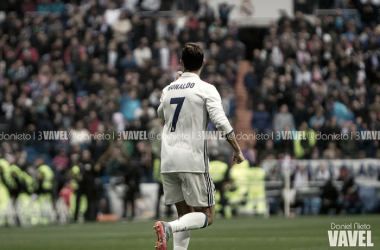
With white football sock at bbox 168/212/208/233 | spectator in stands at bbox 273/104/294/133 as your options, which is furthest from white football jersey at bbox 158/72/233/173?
spectator in stands at bbox 273/104/294/133

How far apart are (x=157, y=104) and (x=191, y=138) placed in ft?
46.1

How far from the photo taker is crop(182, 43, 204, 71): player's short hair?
7082 mm

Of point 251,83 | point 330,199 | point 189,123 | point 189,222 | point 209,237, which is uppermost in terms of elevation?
point 251,83

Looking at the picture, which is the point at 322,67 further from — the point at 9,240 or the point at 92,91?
the point at 9,240

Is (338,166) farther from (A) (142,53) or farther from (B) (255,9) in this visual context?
(B) (255,9)

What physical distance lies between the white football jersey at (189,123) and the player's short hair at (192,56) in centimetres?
10

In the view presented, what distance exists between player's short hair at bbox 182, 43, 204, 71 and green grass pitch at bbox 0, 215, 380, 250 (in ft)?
10.4

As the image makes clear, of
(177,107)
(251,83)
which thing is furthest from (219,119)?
(251,83)

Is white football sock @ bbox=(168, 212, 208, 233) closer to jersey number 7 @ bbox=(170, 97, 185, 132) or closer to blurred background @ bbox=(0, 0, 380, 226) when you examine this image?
jersey number 7 @ bbox=(170, 97, 185, 132)

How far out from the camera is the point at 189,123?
279 inches

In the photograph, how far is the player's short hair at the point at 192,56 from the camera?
23.2ft

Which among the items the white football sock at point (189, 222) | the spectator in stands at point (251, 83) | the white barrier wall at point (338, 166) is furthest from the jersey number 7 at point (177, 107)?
the spectator in stands at point (251, 83)

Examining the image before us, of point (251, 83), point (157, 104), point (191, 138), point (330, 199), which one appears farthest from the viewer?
point (251, 83)

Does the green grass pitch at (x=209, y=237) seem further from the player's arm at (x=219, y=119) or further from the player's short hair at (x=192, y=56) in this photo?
the player's short hair at (x=192, y=56)
